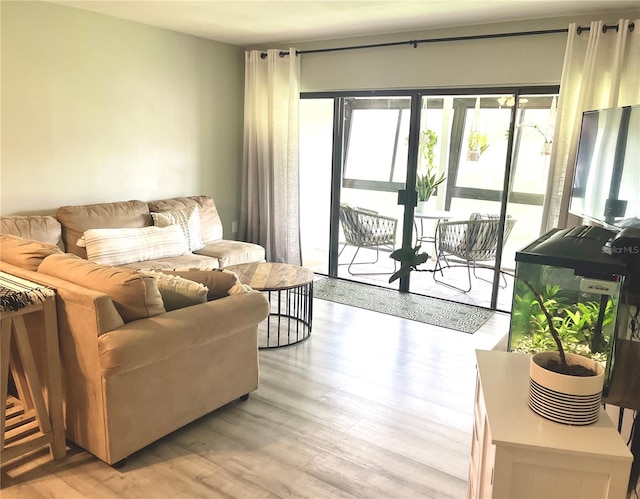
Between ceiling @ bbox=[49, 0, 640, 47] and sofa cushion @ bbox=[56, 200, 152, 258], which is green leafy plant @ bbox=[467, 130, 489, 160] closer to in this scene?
ceiling @ bbox=[49, 0, 640, 47]

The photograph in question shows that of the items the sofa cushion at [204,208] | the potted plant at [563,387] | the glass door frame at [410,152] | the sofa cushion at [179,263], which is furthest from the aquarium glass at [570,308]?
the sofa cushion at [204,208]

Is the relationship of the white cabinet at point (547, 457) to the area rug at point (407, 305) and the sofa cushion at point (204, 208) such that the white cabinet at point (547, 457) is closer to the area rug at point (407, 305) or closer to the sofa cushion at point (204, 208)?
the area rug at point (407, 305)

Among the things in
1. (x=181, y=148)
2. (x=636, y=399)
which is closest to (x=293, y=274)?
(x=181, y=148)

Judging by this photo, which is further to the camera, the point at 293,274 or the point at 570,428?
the point at 293,274

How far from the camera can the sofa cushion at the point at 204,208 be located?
4.87 m

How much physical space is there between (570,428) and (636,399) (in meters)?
0.31

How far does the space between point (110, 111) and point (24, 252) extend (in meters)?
2.31

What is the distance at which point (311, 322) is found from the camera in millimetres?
4027

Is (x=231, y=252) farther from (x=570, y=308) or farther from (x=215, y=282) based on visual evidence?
(x=570, y=308)

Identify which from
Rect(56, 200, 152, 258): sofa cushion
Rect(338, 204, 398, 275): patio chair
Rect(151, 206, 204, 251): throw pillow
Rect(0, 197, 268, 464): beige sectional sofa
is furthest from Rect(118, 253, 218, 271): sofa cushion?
Rect(338, 204, 398, 275): patio chair

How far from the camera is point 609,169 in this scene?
2.92 meters

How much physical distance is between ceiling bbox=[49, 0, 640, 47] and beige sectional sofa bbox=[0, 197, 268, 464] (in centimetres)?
227

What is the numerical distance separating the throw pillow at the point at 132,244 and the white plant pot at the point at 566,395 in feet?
11.1

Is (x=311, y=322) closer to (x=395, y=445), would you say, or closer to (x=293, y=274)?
(x=293, y=274)
